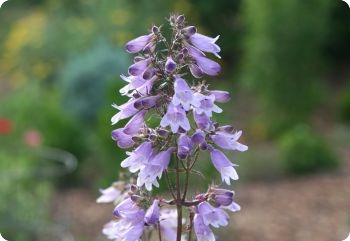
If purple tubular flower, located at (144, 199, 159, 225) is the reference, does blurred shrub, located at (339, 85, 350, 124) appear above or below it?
above

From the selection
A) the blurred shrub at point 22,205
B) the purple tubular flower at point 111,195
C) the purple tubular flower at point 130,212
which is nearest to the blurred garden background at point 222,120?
the blurred shrub at point 22,205

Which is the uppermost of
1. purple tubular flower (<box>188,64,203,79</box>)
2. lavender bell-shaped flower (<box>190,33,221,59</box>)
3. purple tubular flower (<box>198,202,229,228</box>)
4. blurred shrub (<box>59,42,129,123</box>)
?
blurred shrub (<box>59,42,129,123</box>)

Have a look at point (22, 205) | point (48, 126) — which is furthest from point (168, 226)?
point (48, 126)

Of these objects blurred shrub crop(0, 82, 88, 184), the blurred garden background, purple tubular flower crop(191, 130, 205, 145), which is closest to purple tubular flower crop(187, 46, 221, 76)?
purple tubular flower crop(191, 130, 205, 145)

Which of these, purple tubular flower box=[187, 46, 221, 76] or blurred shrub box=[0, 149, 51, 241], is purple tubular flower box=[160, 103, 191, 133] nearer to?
purple tubular flower box=[187, 46, 221, 76]

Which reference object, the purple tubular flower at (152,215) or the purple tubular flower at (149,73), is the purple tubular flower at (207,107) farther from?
the purple tubular flower at (152,215)

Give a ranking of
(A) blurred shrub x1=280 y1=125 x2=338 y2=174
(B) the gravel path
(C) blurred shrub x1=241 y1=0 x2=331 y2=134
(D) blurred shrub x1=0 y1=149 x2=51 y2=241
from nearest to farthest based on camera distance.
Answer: (D) blurred shrub x1=0 y1=149 x2=51 y2=241
(B) the gravel path
(A) blurred shrub x1=280 y1=125 x2=338 y2=174
(C) blurred shrub x1=241 y1=0 x2=331 y2=134
